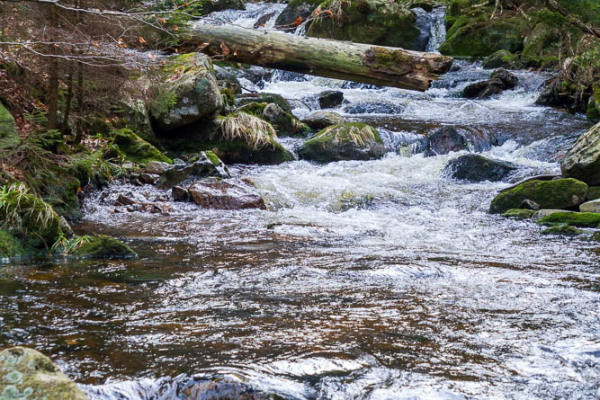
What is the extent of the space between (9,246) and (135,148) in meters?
5.04

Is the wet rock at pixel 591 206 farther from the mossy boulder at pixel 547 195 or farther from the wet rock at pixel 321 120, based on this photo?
the wet rock at pixel 321 120

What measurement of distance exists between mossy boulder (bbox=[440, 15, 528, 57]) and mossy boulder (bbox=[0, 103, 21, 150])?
1821cm

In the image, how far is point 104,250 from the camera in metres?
5.91

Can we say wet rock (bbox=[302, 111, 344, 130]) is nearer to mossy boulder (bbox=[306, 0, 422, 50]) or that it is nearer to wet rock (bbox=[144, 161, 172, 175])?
wet rock (bbox=[144, 161, 172, 175])

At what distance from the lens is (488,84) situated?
1755 centimetres

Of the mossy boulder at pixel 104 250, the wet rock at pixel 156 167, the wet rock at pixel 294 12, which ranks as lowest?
the wet rock at pixel 156 167

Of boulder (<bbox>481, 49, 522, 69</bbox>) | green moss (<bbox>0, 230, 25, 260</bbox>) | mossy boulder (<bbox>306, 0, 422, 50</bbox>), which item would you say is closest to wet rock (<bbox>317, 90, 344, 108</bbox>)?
boulder (<bbox>481, 49, 522, 69</bbox>)

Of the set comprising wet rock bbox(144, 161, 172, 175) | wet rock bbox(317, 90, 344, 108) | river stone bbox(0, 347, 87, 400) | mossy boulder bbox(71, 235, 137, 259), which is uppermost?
river stone bbox(0, 347, 87, 400)

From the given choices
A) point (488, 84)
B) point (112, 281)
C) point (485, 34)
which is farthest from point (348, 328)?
point (485, 34)

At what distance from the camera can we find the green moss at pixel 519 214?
28.1ft

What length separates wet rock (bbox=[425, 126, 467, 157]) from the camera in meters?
12.7

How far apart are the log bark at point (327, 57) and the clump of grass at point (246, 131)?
2707 millimetres

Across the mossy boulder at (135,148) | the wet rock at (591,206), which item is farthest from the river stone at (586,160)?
the mossy boulder at (135,148)

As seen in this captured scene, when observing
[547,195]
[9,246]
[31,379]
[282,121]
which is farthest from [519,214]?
[31,379]
